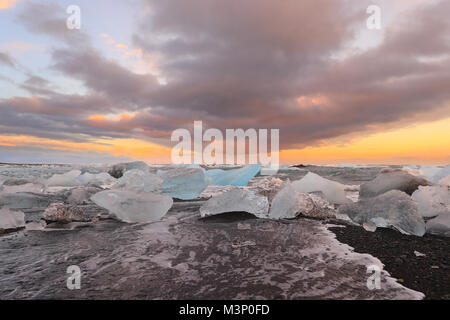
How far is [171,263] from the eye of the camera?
1849mm

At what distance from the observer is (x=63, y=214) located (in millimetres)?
3273

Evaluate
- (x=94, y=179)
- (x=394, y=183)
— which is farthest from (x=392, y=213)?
(x=94, y=179)

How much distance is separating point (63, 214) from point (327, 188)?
4338 mm

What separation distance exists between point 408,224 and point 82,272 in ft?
9.90

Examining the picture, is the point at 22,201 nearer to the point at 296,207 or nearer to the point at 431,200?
the point at 296,207

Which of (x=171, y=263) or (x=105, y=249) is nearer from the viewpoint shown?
(x=171, y=263)

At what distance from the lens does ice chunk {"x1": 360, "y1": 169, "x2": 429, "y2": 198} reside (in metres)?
4.14

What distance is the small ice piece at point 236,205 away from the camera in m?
3.65

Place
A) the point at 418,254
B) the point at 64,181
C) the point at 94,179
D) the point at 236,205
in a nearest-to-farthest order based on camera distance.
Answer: the point at 418,254
the point at 236,205
the point at 64,181
the point at 94,179

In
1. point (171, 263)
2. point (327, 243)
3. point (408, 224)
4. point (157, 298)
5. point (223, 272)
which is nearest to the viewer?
point (157, 298)

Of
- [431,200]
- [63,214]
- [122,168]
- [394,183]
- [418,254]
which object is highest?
[122,168]

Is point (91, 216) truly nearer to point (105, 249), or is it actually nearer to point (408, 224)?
point (105, 249)

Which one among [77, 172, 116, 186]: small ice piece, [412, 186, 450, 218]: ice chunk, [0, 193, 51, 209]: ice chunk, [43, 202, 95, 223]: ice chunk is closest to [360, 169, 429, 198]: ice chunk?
[412, 186, 450, 218]: ice chunk
